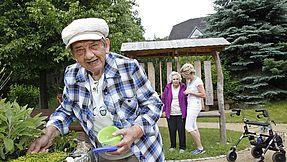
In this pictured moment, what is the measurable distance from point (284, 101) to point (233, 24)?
12.3 feet

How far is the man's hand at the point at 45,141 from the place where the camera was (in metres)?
1.60

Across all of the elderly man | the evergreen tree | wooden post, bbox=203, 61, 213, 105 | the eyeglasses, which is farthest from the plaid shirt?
the evergreen tree

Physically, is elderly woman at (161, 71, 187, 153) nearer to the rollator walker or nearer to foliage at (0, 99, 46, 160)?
the rollator walker

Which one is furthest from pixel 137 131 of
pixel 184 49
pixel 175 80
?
pixel 184 49

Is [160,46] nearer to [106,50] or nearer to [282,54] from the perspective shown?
[106,50]

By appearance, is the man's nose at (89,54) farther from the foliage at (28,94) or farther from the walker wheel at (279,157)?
the foliage at (28,94)

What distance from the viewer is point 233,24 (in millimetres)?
16000

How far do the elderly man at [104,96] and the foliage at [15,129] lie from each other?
139 millimetres

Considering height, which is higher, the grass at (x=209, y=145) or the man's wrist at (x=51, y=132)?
the man's wrist at (x=51, y=132)

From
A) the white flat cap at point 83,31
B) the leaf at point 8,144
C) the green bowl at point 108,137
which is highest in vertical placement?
the white flat cap at point 83,31

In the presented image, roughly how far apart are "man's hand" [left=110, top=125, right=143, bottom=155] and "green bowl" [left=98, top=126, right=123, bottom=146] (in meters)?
0.02

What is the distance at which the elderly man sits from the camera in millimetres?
1731

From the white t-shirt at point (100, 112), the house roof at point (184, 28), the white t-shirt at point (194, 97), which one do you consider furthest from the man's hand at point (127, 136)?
the house roof at point (184, 28)

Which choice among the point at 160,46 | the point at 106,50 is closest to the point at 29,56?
the point at 160,46
